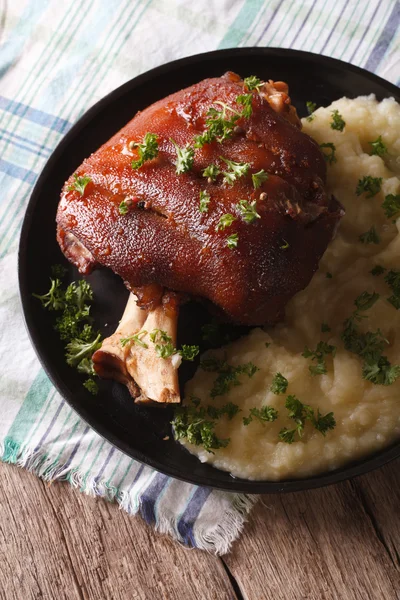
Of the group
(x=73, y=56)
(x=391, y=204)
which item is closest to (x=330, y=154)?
(x=391, y=204)

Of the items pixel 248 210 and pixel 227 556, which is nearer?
pixel 248 210

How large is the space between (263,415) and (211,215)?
3.39 feet

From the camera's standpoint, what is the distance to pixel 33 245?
387 centimetres

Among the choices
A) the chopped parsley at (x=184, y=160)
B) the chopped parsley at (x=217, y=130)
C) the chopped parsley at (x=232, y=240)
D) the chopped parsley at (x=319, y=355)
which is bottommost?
the chopped parsley at (x=319, y=355)

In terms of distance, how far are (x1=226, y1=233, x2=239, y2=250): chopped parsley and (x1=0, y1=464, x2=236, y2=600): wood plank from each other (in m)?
1.77

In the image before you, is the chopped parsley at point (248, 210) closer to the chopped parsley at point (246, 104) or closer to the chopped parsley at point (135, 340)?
the chopped parsley at point (246, 104)

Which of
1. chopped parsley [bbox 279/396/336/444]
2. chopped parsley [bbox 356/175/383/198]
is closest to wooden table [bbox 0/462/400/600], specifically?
chopped parsley [bbox 279/396/336/444]

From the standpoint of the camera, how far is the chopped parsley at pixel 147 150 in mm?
3242

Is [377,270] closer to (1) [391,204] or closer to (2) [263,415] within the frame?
(1) [391,204]

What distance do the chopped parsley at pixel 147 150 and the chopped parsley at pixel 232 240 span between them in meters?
0.55

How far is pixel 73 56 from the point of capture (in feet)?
14.8

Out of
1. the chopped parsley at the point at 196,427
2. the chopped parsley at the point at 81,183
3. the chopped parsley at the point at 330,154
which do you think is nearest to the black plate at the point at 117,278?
the chopped parsley at the point at 196,427

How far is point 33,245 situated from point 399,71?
2511mm

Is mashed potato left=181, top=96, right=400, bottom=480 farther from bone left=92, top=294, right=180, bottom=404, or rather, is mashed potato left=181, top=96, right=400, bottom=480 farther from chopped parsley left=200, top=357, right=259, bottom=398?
bone left=92, top=294, right=180, bottom=404
